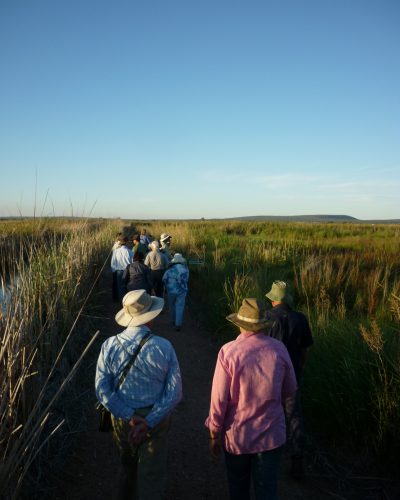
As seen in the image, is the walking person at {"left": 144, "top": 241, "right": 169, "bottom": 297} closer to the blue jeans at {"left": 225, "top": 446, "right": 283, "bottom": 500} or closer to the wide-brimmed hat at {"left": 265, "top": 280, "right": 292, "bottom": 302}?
the wide-brimmed hat at {"left": 265, "top": 280, "right": 292, "bottom": 302}

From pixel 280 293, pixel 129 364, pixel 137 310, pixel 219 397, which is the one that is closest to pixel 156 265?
pixel 280 293

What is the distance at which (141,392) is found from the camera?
219 cm

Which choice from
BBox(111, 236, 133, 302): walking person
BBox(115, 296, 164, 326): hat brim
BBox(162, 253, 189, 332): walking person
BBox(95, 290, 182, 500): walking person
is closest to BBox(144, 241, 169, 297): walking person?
BBox(111, 236, 133, 302): walking person

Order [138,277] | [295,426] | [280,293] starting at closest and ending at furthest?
[295,426]
[280,293]
[138,277]

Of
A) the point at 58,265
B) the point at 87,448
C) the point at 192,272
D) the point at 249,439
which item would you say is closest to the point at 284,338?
the point at 249,439

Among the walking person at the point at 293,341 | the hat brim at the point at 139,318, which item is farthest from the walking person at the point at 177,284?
the hat brim at the point at 139,318

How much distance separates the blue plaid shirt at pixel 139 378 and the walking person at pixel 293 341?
3.31ft

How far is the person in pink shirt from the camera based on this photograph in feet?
7.06

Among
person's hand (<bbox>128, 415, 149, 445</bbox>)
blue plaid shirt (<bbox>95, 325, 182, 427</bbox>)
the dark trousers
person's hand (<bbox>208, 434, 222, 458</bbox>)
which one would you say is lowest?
the dark trousers

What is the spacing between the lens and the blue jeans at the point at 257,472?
2.18 m

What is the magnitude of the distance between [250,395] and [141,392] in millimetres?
682

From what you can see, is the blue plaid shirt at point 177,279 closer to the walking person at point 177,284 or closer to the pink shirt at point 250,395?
the walking person at point 177,284

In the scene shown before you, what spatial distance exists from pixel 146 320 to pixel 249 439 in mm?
972

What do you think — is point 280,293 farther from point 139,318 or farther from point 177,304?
point 177,304
